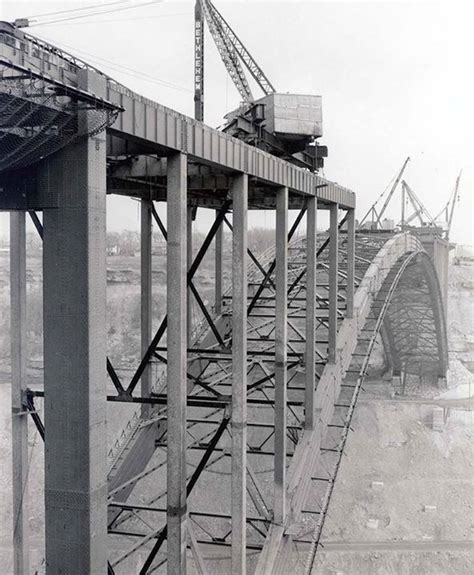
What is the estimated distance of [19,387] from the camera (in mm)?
12273

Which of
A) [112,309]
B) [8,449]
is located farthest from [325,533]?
[112,309]

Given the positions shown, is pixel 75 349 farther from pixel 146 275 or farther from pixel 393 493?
pixel 393 493

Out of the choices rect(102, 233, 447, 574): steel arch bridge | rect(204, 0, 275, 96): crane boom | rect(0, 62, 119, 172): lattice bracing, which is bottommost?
rect(102, 233, 447, 574): steel arch bridge

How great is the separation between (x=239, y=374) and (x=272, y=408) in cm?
2048

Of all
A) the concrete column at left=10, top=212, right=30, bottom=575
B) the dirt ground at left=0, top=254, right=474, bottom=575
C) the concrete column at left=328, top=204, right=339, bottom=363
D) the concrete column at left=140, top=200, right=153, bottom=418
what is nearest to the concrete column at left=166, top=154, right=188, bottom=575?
the concrete column at left=10, top=212, right=30, bottom=575

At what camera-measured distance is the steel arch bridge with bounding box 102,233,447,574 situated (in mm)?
14812

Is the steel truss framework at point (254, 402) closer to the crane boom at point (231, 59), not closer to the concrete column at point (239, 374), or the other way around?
the concrete column at point (239, 374)

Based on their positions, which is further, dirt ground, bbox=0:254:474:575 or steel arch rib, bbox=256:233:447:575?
dirt ground, bbox=0:254:474:575

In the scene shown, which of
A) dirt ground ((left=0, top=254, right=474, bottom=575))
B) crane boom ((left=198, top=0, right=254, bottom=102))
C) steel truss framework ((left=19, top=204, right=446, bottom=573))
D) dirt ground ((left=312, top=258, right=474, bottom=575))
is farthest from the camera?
crane boom ((left=198, top=0, right=254, bottom=102))

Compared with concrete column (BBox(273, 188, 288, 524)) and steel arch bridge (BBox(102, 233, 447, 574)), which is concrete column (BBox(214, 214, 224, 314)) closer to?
steel arch bridge (BBox(102, 233, 447, 574))

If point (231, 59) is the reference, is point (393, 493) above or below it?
below

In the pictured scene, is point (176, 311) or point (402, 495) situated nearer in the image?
point (176, 311)

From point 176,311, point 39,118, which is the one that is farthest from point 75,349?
point 39,118

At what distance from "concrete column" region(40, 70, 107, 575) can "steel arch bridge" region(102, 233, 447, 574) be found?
3367 millimetres
